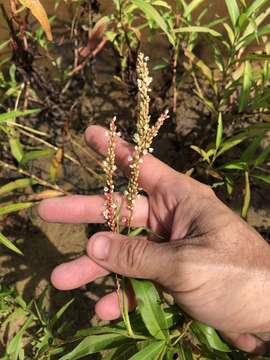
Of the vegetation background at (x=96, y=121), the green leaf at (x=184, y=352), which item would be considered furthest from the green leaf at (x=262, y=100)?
the green leaf at (x=184, y=352)

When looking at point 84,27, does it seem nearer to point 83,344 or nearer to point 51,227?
point 51,227

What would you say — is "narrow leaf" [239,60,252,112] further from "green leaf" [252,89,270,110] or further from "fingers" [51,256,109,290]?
"fingers" [51,256,109,290]

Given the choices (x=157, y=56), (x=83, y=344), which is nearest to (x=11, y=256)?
(x=83, y=344)

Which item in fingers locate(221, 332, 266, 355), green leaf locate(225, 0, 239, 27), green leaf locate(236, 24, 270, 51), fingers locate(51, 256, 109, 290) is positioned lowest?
fingers locate(221, 332, 266, 355)

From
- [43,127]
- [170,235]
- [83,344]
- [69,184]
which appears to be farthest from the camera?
[43,127]

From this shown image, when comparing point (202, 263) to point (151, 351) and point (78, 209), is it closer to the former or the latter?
point (151, 351)

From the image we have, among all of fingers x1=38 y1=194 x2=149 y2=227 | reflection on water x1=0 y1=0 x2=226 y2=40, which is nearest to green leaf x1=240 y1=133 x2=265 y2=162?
fingers x1=38 y1=194 x2=149 y2=227
